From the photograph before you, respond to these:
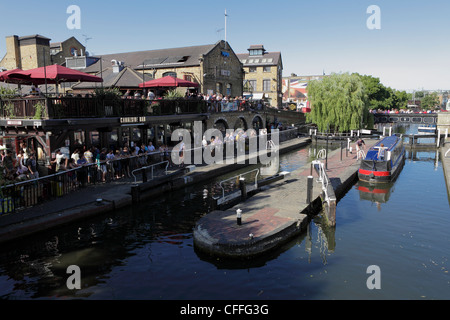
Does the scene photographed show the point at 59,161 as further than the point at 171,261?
Yes

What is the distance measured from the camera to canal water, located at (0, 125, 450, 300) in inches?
337

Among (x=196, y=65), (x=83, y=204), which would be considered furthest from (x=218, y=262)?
(x=196, y=65)

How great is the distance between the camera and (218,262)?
10.0 metres

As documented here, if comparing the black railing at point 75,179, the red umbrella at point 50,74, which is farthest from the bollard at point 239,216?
the red umbrella at point 50,74

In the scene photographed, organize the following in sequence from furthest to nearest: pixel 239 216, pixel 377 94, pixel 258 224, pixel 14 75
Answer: pixel 377 94, pixel 14 75, pixel 258 224, pixel 239 216

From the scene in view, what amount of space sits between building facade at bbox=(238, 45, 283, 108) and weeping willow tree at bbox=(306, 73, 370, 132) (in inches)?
717

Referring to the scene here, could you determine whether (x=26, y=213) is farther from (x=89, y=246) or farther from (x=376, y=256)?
(x=376, y=256)

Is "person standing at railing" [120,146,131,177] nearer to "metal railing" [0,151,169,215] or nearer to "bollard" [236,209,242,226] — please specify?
"metal railing" [0,151,169,215]

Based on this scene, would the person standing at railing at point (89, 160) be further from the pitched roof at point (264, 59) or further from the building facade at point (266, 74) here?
the pitched roof at point (264, 59)

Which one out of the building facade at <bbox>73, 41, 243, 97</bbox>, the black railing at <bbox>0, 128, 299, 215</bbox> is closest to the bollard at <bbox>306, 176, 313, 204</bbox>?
the black railing at <bbox>0, 128, 299, 215</bbox>

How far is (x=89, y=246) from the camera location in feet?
36.2

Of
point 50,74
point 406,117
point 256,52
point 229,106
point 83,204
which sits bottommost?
point 83,204

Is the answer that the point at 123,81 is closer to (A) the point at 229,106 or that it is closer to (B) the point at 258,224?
(A) the point at 229,106

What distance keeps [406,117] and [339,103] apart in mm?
30049
